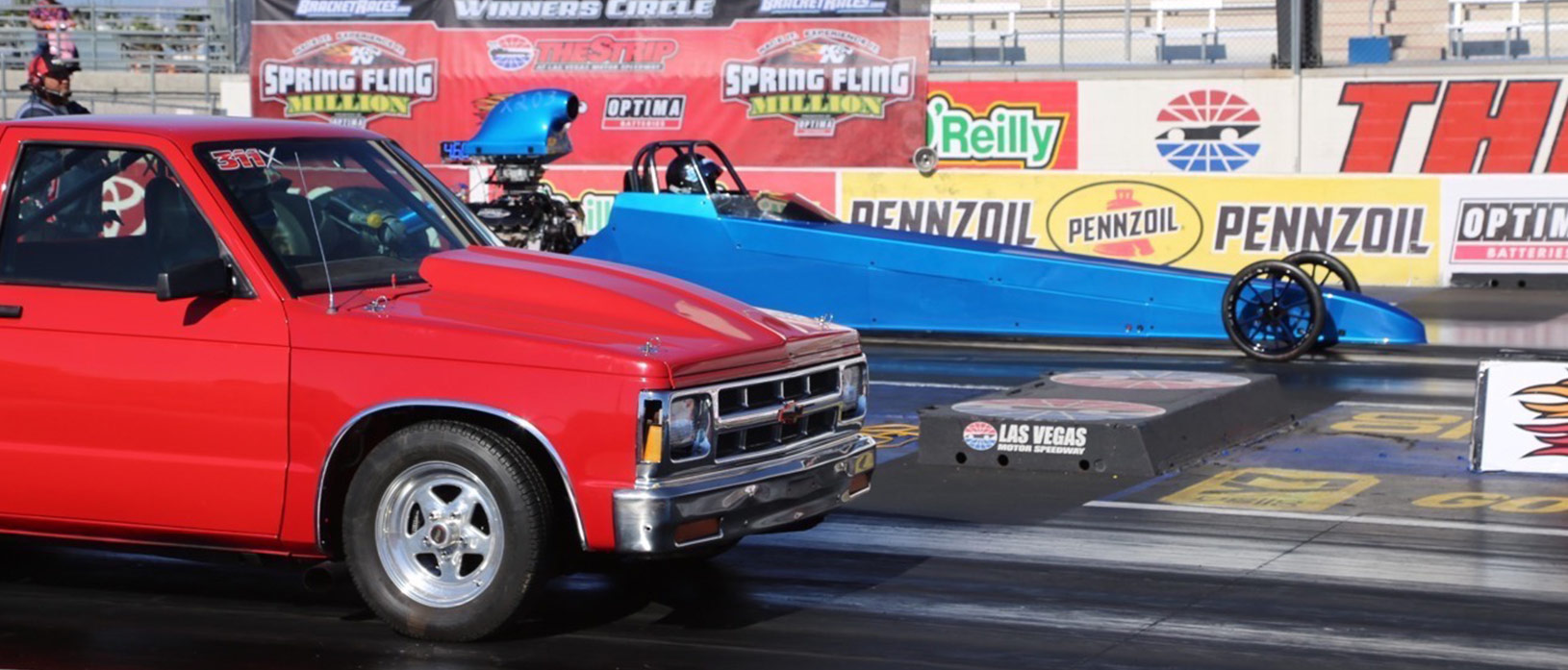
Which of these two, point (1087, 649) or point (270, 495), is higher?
point (270, 495)

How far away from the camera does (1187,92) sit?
21.0 metres

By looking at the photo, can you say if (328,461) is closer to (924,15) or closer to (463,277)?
(463,277)

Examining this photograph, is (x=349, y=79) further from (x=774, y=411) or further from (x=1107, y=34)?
(x=774, y=411)

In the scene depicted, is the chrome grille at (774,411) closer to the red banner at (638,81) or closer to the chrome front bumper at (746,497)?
the chrome front bumper at (746,497)

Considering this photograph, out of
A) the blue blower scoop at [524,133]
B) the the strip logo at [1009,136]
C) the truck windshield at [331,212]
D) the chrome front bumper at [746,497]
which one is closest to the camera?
the chrome front bumper at [746,497]

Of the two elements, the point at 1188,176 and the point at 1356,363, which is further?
the point at 1188,176

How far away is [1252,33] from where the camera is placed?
21922mm

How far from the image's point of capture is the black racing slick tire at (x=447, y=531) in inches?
247

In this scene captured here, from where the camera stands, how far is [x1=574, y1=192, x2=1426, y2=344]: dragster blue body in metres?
14.4

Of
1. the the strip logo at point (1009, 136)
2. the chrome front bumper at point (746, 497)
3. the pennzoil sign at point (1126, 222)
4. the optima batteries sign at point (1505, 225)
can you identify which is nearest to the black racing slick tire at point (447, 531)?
the chrome front bumper at point (746, 497)

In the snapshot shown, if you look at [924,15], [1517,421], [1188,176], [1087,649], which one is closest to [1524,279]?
[1188,176]

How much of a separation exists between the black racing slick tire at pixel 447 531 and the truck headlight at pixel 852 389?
1301 millimetres

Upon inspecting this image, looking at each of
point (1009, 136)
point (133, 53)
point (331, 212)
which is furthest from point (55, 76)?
point (133, 53)

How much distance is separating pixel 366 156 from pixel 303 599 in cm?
166
